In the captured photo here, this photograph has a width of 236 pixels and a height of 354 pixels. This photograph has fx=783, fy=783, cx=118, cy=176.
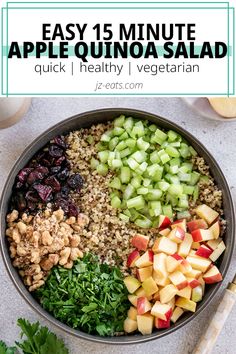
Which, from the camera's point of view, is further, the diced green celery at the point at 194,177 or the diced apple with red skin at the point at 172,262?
the diced green celery at the point at 194,177

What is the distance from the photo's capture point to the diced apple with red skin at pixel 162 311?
231 centimetres

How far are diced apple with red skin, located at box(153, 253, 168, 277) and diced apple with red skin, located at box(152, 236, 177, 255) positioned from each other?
15 mm

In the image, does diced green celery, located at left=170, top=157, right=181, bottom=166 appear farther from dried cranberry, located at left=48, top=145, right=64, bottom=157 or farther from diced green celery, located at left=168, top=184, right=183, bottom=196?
dried cranberry, located at left=48, top=145, right=64, bottom=157

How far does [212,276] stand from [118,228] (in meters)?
0.32

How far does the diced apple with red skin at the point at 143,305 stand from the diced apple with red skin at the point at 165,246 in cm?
15

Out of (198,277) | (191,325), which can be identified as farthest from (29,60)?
(191,325)

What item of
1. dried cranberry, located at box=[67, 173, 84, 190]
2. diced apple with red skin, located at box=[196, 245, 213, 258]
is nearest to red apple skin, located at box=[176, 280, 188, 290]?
diced apple with red skin, located at box=[196, 245, 213, 258]

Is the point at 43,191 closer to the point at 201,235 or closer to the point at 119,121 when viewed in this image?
the point at 119,121

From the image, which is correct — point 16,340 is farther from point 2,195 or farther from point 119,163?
point 119,163

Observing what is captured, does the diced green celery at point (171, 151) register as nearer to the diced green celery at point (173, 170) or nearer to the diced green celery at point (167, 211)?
the diced green celery at point (173, 170)

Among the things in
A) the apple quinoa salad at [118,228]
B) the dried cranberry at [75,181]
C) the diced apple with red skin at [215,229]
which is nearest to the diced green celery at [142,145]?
the apple quinoa salad at [118,228]

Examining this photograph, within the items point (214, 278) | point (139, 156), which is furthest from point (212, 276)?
point (139, 156)

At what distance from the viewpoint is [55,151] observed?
94.3 inches

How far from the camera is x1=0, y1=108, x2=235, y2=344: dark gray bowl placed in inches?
91.6
